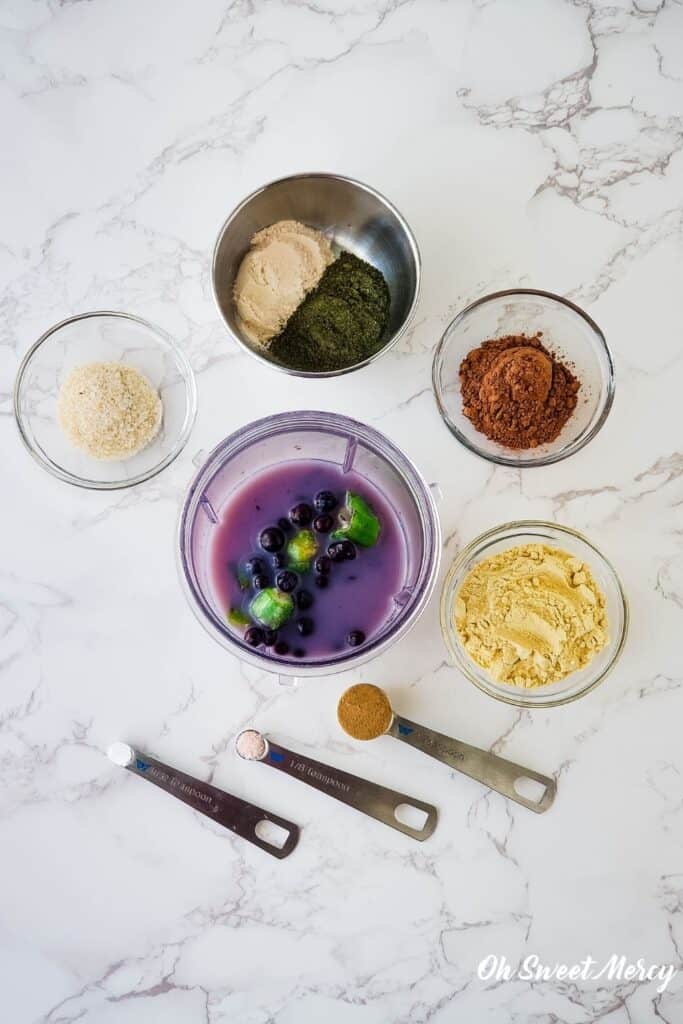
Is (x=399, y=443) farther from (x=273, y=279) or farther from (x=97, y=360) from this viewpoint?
(x=97, y=360)

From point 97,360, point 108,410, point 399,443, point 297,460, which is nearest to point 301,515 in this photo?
point 297,460

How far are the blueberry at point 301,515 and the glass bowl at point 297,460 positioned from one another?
13 cm

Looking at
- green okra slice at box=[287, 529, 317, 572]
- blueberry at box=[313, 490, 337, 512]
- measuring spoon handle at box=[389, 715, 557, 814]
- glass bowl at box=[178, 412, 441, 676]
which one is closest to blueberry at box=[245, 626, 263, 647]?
glass bowl at box=[178, 412, 441, 676]

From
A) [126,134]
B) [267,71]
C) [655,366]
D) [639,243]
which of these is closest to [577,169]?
[639,243]

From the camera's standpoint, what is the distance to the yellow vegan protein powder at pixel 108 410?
1.44 meters

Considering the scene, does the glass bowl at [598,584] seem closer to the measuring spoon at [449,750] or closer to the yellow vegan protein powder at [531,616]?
the yellow vegan protein powder at [531,616]

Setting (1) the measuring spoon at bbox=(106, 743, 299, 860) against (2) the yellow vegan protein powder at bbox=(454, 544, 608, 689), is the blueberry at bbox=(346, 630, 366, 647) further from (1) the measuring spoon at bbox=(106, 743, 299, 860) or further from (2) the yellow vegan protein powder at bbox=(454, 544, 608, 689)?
(1) the measuring spoon at bbox=(106, 743, 299, 860)

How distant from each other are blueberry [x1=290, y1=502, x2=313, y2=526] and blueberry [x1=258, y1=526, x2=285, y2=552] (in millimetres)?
34

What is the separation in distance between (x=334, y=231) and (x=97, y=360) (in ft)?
1.81

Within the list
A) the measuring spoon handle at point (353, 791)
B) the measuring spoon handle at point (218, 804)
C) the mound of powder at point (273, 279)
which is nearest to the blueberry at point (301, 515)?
the mound of powder at point (273, 279)

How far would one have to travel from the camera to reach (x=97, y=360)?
1.54m

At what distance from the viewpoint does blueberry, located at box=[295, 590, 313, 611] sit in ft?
4.39

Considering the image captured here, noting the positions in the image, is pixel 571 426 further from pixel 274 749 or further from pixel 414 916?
pixel 414 916

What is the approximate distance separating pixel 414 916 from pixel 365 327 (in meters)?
1.20
